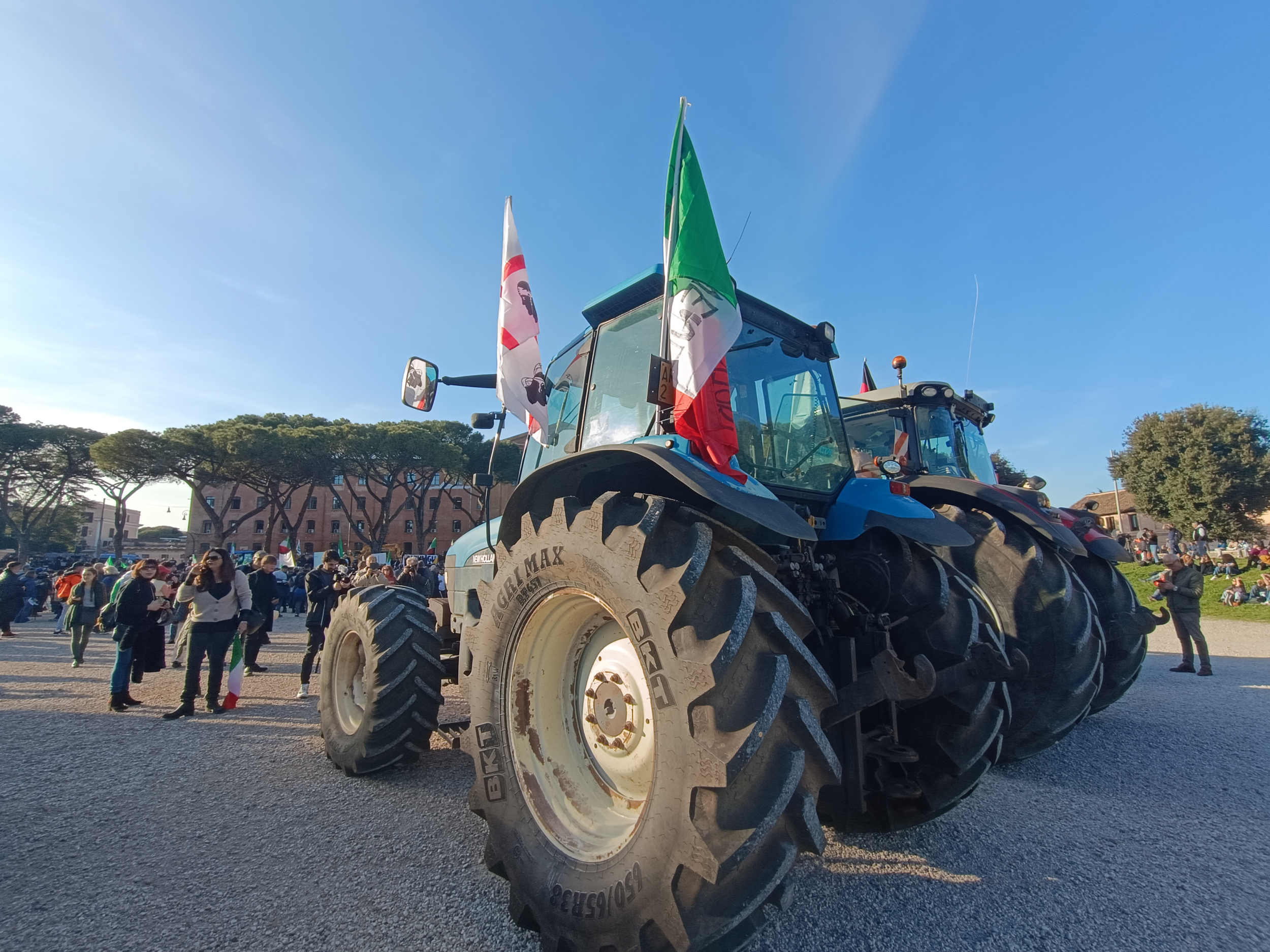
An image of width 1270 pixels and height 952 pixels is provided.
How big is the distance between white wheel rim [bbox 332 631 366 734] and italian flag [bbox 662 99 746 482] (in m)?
3.31

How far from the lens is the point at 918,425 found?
723 cm

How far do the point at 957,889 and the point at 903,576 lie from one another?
52.1 inches

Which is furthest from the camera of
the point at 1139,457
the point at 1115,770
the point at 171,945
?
the point at 1139,457

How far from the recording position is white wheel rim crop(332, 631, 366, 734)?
4.57 meters

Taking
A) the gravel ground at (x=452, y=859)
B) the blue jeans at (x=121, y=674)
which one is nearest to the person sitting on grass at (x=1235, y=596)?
the gravel ground at (x=452, y=859)

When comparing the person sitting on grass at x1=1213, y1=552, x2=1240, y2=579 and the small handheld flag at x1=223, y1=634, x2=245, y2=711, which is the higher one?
the person sitting on grass at x1=1213, y1=552, x2=1240, y2=579

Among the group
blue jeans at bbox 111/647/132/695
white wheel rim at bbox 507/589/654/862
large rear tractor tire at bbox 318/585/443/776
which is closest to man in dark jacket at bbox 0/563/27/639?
blue jeans at bbox 111/647/132/695

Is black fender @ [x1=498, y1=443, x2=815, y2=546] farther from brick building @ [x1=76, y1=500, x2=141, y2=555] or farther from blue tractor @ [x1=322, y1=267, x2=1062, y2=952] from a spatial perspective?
brick building @ [x1=76, y1=500, x2=141, y2=555]

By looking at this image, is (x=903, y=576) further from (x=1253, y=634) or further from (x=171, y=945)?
(x=1253, y=634)

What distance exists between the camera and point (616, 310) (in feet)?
11.3

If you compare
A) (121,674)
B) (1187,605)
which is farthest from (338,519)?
(1187,605)

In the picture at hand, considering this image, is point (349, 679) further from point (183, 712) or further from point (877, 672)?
point (877, 672)

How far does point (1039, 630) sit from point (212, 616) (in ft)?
25.1

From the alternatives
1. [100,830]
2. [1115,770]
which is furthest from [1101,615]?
[100,830]
